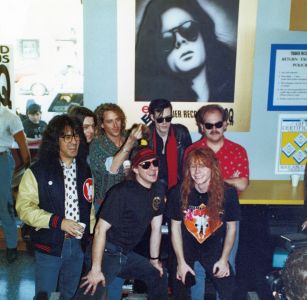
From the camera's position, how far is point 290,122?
3969 millimetres

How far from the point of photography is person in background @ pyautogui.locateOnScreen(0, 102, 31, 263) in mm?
4113

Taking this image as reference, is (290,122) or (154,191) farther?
(290,122)

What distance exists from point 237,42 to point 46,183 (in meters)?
2.24

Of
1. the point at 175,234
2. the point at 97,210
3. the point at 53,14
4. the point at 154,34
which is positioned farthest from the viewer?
the point at 53,14

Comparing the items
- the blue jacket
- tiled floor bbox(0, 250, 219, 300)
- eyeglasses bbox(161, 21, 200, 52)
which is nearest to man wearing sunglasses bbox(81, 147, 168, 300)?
the blue jacket

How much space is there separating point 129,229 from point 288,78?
7.30ft

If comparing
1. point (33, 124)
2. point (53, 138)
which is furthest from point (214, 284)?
point (33, 124)

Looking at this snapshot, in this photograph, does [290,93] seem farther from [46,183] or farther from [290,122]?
[46,183]

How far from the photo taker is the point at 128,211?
2496 millimetres

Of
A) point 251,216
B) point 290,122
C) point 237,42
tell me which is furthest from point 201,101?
point 251,216

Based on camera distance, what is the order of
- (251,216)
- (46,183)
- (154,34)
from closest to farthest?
(46,183) < (251,216) < (154,34)

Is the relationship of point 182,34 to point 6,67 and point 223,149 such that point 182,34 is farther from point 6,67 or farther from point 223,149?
point 6,67

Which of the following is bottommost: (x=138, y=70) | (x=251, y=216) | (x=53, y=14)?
(x=251, y=216)

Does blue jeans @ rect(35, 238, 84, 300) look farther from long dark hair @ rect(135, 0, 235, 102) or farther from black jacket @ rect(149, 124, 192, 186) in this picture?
long dark hair @ rect(135, 0, 235, 102)
